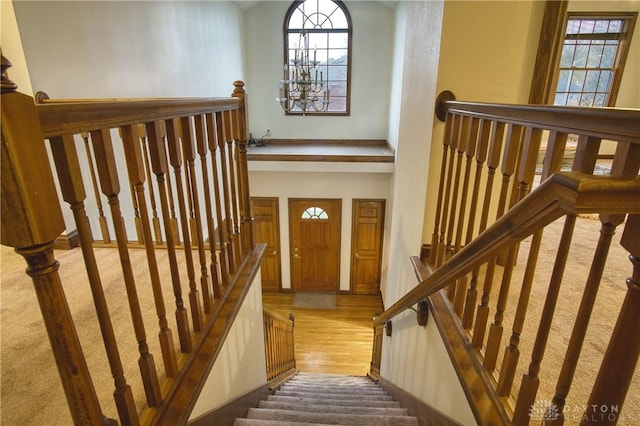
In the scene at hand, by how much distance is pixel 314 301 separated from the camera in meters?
6.34

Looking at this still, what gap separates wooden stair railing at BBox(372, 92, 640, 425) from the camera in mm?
587

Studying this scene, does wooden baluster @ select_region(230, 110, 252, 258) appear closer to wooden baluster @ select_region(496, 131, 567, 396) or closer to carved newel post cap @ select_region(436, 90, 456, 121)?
carved newel post cap @ select_region(436, 90, 456, 121)

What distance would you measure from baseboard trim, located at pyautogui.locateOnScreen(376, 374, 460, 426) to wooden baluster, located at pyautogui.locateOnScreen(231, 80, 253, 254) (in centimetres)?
134

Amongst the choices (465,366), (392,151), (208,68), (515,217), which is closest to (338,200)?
(392,151)

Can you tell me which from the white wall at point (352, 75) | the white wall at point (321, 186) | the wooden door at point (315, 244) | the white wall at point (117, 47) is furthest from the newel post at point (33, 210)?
the white wall at point (352, 75)

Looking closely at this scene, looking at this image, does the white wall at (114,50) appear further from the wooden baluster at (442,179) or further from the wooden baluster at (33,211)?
the wooden baluster at (442,179)

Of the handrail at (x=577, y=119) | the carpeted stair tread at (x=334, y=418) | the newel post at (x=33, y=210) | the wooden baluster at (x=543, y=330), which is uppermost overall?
the handrail at (x=577, y=119)

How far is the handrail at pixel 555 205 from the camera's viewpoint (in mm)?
518

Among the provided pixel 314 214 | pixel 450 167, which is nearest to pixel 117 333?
pixel 450 167

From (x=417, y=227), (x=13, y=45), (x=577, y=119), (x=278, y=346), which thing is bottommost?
(x=278, y=346)

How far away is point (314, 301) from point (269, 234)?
4.89 ft

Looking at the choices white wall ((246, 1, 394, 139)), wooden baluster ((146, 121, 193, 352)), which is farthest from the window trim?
wooden baluster ((146, 121, 193, 352))

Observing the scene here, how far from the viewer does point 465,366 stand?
4.27 ft

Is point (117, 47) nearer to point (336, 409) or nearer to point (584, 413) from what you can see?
point (336, 409)
